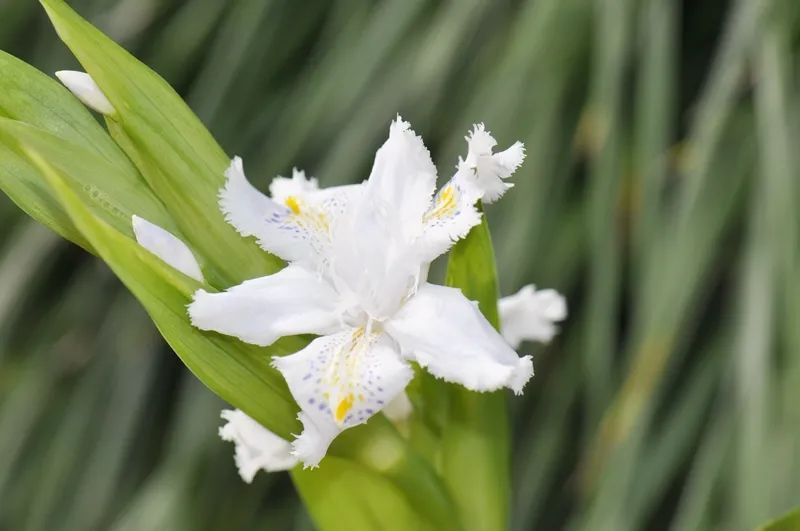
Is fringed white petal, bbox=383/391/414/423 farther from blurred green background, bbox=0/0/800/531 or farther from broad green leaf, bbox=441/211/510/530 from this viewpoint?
blurred green background, bbox=0/0/800/531

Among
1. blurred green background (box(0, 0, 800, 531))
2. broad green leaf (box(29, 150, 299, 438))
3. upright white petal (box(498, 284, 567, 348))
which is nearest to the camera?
broad green leaf (box(29, 150, 299, 438))

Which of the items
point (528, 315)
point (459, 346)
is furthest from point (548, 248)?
point (459, 346)

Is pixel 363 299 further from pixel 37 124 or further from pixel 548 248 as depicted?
pixel 548 248

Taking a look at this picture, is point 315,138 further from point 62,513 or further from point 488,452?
point 488,452

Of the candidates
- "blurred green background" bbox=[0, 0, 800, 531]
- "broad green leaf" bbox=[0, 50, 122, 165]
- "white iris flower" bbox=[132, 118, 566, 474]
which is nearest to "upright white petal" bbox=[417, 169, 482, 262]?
"white iris flower" bbox=[132, 118, 566, 474]

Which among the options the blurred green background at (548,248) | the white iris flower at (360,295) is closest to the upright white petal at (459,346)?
the white iris flower at (360,295)

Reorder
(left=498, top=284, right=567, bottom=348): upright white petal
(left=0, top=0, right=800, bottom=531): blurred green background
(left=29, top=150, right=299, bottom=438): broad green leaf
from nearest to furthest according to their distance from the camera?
(left=29, top=150, right=299, bottom=438): broad green leaf
(left=498, top=284, right=567, bottom=348): upright white petal
(left=0, top=0, right=800, bottom=531): blurred green background

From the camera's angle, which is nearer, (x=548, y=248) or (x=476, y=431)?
(x=476, y=431)
